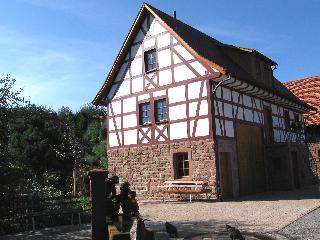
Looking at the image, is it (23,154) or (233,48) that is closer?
(233,48)

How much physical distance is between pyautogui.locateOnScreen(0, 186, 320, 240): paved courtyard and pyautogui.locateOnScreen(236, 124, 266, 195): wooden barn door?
7.20 ft

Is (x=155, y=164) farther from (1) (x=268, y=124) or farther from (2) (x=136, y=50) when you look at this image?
(1) (x=268, y=124)

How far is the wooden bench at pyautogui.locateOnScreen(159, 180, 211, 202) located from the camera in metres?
15.4

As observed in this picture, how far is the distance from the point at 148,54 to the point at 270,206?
927cm

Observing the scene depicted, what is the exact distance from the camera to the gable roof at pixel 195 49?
16.5 metres

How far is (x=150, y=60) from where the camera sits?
18469 millimetres

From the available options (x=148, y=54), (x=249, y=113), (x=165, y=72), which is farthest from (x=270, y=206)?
(x=148, y=54)

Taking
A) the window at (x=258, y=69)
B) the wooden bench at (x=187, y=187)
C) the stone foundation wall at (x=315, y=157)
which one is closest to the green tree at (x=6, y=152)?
the wooden bench at (x=187, y=187)

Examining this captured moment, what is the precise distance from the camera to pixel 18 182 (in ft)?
38.0

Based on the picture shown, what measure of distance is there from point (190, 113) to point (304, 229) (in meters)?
8.39

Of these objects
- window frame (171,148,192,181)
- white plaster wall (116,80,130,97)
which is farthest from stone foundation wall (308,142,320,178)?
white plaster wall (116,80,130,97)

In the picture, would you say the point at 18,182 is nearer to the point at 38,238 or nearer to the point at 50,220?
the point at 50,220

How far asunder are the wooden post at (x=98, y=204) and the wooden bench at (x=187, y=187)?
914 cm

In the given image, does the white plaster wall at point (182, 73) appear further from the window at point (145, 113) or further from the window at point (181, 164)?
the window at point (181, 164)
